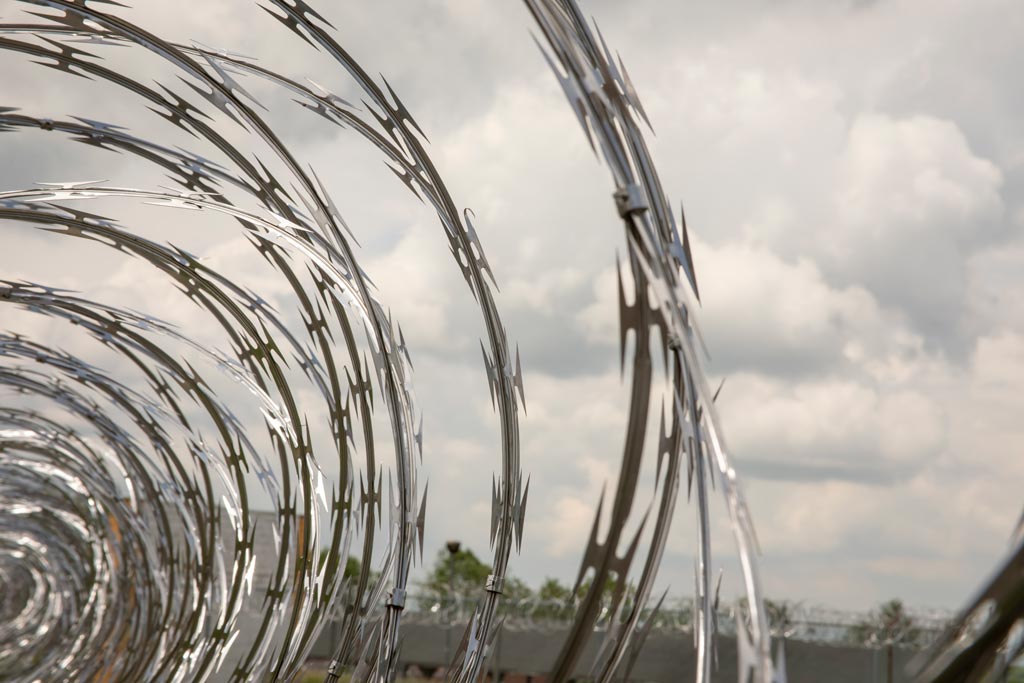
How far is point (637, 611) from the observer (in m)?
3.82

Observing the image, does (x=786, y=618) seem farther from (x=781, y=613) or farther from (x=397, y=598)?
(x=397, y=598)

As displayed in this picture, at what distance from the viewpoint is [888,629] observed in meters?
20.4

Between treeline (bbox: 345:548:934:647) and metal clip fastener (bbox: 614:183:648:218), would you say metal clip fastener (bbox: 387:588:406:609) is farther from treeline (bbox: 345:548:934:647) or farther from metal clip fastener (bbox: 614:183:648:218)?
treeline (bbox: 345:548:934:647)

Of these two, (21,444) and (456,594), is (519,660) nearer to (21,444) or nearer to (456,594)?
(456,594)

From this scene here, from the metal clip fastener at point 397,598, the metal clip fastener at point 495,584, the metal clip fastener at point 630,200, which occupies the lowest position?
the metal clip fastener at point 397,598

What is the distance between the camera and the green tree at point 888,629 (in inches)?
790

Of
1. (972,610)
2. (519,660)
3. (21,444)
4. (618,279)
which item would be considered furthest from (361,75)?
(519,660)

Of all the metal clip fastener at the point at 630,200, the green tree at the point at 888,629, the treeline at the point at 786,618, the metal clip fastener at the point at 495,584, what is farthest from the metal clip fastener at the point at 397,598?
the green tree at the point at 888,629

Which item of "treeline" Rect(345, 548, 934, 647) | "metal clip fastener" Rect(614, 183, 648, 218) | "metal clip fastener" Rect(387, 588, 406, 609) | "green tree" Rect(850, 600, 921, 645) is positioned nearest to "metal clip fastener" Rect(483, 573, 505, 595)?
Result: "metal clip fastener" Rect(387, 588, 406, 609)

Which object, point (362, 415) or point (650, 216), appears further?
point (362, 415)

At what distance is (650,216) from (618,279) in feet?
0.72

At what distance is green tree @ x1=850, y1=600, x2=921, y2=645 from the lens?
20.1m

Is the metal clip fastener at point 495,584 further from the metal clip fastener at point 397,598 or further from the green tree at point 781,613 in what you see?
the green tree at point 781,613

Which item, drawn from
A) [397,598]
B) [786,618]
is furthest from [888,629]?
[397,598]
